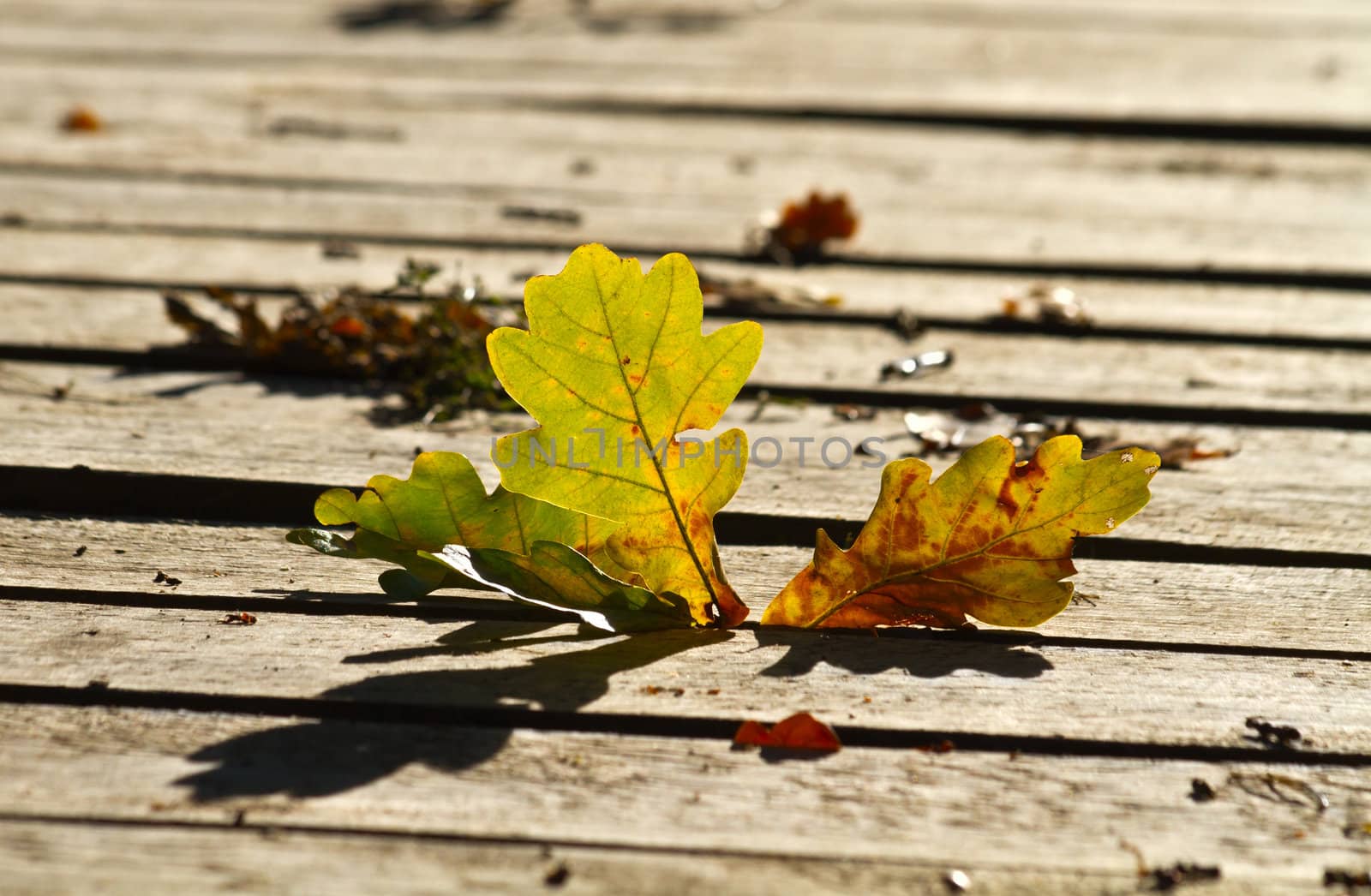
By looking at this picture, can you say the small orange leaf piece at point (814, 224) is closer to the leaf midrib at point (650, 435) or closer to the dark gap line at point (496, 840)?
the leaf midrib at point (650, 435)

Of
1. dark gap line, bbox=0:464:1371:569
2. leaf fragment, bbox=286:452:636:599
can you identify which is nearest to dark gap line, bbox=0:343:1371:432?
dark gap line, bbox=0:464:1371:569

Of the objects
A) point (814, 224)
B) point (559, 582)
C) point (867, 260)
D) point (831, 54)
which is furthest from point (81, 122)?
point (559, 582)

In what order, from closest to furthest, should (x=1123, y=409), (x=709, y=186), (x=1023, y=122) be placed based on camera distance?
(x=1123, y=409)
(x=709, y=186)
(x=1023, y=122)

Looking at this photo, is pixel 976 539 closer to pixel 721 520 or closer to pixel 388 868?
pixel 721 520

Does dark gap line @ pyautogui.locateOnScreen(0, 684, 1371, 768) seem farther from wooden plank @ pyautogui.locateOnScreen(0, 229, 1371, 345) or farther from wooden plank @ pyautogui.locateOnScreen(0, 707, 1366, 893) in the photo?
wooden plank @ pyautogui.locateOnScreen(0, 229, 1371, 345)

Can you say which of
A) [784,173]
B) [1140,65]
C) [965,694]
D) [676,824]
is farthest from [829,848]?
[1140,65]

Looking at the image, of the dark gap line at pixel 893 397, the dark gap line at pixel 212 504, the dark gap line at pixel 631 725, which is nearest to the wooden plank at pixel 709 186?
the dark gap line at pixel 893 397

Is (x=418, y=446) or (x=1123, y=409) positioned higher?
(x=1123, y=409)
